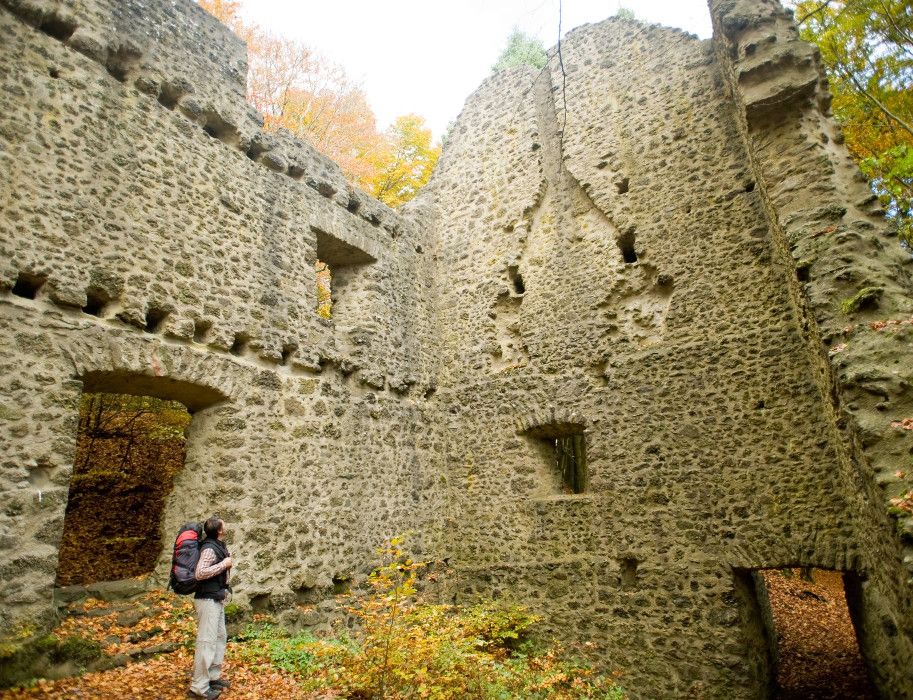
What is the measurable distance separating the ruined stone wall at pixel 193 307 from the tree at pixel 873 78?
834 centimetres

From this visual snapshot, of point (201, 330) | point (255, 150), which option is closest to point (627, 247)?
point (255, 150)

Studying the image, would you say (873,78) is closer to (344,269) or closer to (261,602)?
(344,269)

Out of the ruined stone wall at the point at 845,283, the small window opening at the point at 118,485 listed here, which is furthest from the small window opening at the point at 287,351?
the ruined stone wall at the point at 845,283

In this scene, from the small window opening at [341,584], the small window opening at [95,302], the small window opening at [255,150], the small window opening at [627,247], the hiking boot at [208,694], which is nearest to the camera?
the hiking boot at [208,694]

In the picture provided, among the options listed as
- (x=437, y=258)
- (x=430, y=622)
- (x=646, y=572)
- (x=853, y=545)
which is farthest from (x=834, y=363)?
(x=437, y=258)

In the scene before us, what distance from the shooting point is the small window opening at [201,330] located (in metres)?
6.16

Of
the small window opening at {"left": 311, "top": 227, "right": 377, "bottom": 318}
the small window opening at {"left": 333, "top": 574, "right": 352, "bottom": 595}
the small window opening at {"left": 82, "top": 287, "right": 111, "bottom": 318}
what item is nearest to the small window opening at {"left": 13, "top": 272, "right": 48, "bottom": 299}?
the small window opening at {"left": 82, "top": 287, "right": 111, "bottom": 318}

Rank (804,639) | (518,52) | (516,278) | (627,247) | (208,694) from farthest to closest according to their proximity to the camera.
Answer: (518,52) < (804,639) < (516,278) < (627,247) < (208,694)

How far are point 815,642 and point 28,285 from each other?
12625mm

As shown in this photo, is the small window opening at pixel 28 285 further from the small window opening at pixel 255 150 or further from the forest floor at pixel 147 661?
the small window opening at pixel 255 150

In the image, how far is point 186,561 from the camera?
433 cm

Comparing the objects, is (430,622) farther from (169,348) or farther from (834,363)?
(834,363)

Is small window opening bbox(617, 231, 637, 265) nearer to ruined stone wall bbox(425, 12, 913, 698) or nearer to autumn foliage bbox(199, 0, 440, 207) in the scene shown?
ruined stone wall bbox(425, 12, 913, 698)

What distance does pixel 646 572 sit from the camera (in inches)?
277
